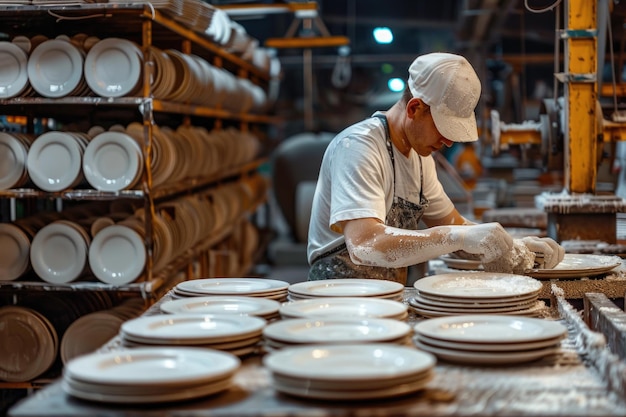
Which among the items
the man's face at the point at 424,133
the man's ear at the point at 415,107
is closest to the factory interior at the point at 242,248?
the man's face at the point at 424,133

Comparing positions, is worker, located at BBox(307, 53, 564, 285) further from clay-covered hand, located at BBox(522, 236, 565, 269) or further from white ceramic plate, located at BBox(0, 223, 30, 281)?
white ceramic plate, located at BBox(0, 223, 30, 281)

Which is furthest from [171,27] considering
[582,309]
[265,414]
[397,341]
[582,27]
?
[265,414]

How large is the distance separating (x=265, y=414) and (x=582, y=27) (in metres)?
3.38

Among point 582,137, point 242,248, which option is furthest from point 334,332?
point 242,248

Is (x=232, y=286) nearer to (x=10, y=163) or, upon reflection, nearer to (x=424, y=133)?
(x=424, y=133)

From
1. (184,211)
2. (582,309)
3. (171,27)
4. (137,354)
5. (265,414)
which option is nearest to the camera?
(265,414)

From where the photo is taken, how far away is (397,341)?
2344mm

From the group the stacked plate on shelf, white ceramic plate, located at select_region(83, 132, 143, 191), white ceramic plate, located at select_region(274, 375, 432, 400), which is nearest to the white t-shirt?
white ceramic plate, located at select_region(274, 375, 432, 400)

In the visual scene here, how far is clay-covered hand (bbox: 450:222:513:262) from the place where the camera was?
3195mm

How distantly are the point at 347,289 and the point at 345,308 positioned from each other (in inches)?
13.1

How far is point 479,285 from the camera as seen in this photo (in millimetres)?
3014

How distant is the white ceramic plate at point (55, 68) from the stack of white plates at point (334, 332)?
125 inches

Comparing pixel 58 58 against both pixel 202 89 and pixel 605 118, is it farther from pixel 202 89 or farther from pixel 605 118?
pixel 605 118

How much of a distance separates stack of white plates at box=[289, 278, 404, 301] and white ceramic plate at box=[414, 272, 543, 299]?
0.09 metres
